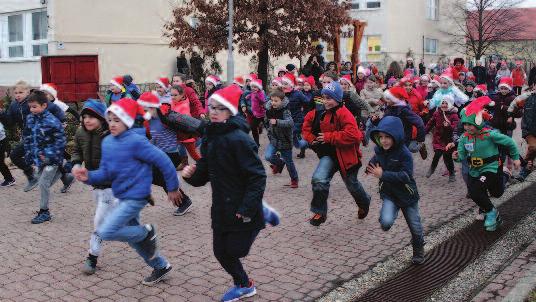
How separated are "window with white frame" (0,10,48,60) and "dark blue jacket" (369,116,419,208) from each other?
19.3 m

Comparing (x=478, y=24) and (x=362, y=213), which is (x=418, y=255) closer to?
(x=362, y=213)

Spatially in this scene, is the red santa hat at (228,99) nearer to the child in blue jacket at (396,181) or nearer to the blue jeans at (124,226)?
the blue jeans at (124,226)

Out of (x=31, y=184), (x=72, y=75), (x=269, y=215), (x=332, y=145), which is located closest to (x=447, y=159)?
(x=332, y=145)

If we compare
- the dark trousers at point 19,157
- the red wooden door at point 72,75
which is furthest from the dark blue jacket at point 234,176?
the red wooden door at point 72,75

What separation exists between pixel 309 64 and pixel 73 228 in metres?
13.0

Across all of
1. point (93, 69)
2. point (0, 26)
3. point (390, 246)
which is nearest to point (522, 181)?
point (390, 246)

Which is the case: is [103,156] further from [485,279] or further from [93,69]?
[93,69]

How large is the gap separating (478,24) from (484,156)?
122 ft

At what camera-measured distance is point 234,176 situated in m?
4.88

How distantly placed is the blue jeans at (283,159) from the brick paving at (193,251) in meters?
0.50

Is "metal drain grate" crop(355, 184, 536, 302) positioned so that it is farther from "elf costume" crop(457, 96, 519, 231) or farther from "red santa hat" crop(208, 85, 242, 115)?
"red santa hat" crop(208, 85, 242, 115)

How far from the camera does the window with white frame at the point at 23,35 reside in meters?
22.9

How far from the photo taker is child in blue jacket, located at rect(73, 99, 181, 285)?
526 centimetres

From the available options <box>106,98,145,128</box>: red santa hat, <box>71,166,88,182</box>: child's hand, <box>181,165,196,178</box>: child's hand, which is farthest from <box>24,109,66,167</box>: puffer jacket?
<box>181,165,196,178</box>: child's hand
